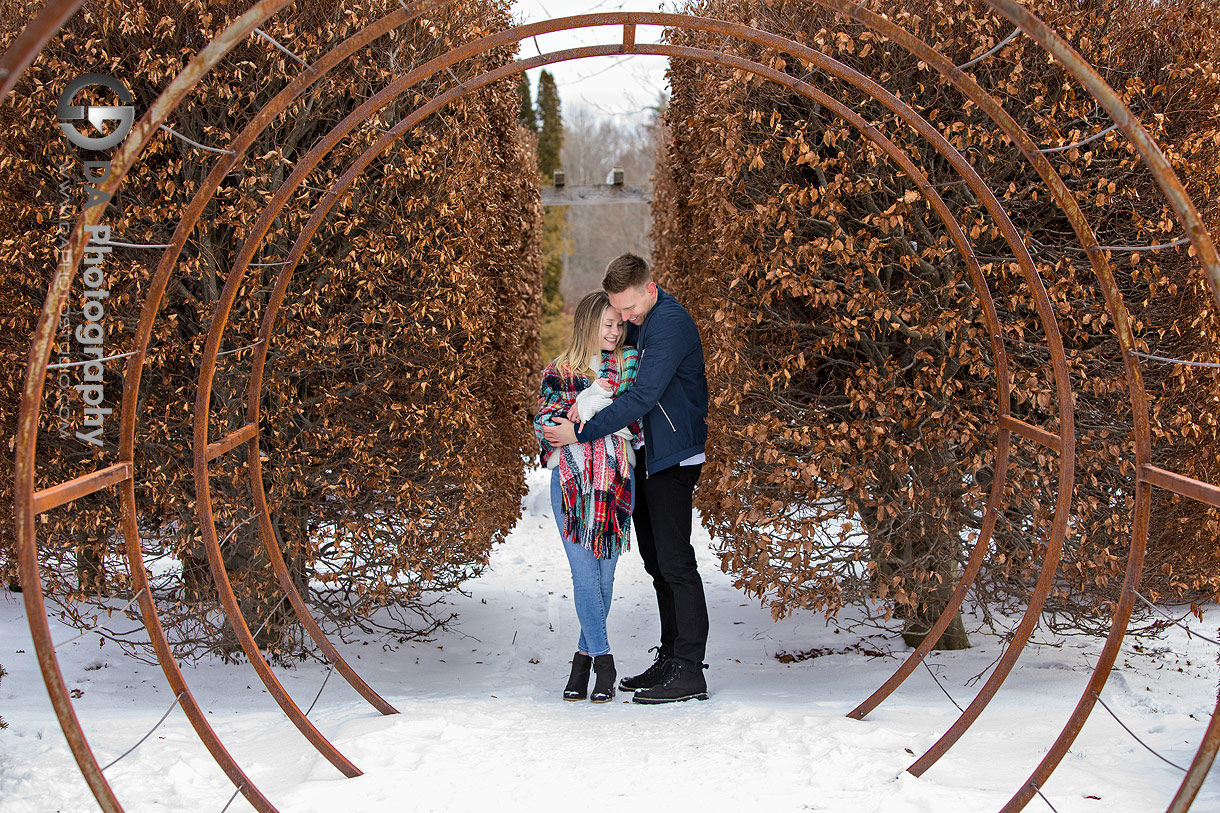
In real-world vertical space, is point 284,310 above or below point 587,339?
above

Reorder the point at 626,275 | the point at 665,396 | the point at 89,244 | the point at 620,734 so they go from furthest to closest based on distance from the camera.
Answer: the point at 665,396, the point at 626,275, the point at 89,244, the point at 620,734

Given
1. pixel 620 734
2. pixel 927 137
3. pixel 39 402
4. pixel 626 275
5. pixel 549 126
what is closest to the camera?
pixel 39 402

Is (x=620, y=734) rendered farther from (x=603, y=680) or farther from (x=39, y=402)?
(x=39, y=402)

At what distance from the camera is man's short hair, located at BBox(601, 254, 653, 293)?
13.6ft

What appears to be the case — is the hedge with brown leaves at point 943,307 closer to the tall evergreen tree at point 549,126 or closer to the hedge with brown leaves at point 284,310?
the hedge with brown leaves at point 284,310

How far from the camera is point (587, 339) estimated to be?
14.2 feet

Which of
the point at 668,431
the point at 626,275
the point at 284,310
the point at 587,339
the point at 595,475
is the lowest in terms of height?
the point at 595,475

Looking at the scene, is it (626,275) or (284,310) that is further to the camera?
(284,310)

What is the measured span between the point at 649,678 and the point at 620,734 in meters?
0.63

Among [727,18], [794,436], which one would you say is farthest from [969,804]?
[727,18]

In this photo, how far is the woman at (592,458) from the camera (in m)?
4.28

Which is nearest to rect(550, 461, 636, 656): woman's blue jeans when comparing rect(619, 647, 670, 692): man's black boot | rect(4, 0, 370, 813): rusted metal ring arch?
rect(619, 647, 670, 692): man's black boot

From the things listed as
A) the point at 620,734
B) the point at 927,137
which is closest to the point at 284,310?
the point at 620,734

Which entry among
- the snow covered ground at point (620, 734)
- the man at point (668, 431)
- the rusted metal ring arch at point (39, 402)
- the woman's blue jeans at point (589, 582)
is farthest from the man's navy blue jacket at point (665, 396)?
the rusted metal ring arch at point (39, 402)
